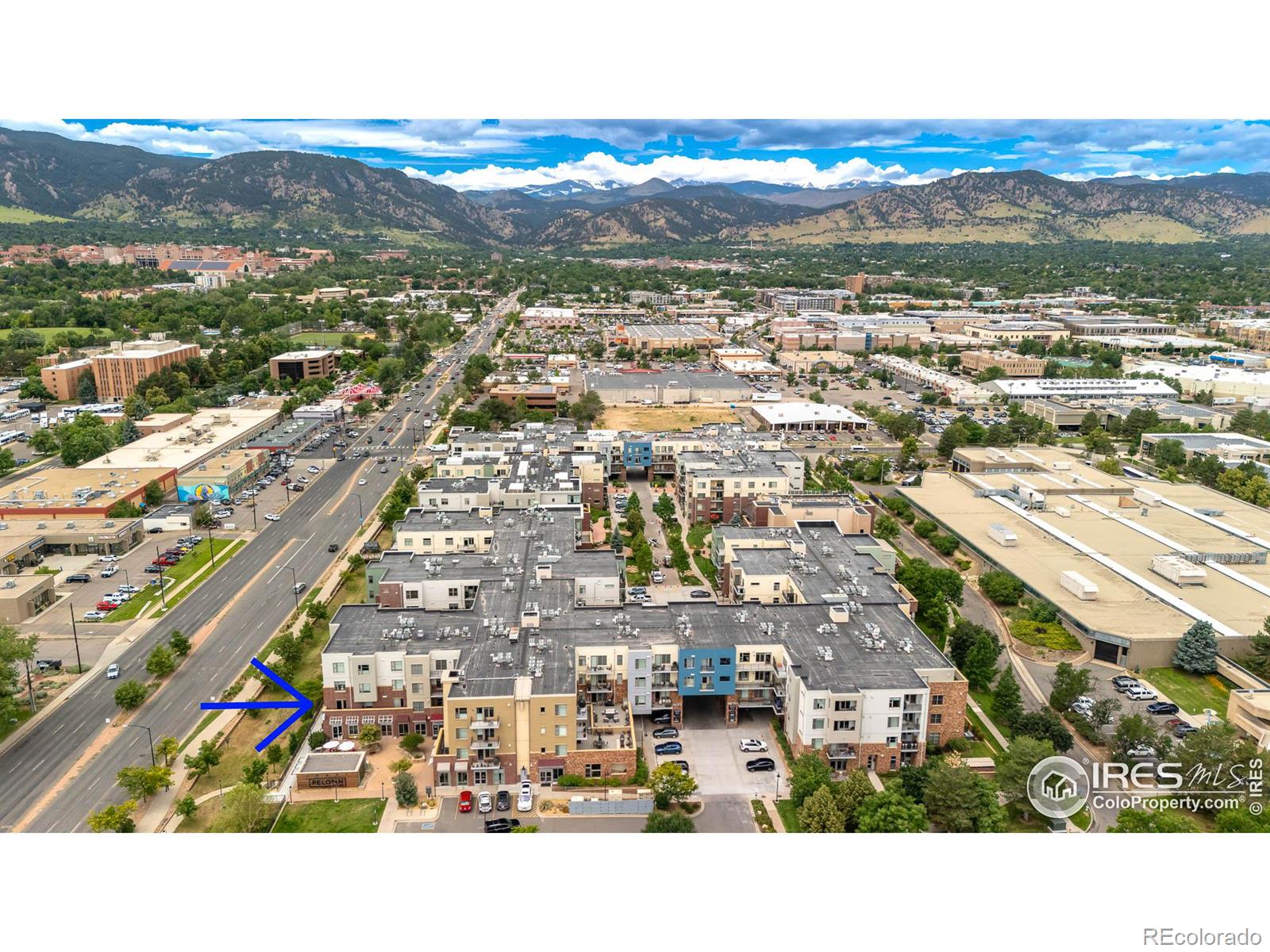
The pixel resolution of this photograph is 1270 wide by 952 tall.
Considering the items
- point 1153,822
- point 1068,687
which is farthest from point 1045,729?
point 1153,822

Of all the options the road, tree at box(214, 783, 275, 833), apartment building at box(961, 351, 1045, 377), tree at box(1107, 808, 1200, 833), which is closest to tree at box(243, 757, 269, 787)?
tree at box(214, 783, 275, 833)

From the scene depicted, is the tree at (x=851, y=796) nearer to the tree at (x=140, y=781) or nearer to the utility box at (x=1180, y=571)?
the tree at (x=140, y=781)

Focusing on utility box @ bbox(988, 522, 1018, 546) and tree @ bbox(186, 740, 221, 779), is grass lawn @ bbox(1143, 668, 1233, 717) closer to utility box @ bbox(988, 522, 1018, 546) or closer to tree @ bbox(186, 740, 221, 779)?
utility box @ bbox(988, 522, 1018, 546)

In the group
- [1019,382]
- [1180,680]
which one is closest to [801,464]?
[1180,680]

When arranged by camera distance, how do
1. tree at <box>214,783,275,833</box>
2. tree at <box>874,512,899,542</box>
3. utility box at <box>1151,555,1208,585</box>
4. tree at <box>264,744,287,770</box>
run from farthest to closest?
tree at <box>874,512,899,542</box>, utility box at <box>1151,555,1208,585</box>, tree at <box>264,744,287,770</box>, tree at <box>214,783,275,833</box>

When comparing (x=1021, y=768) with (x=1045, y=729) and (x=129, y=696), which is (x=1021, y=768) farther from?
(x=129, y=696)

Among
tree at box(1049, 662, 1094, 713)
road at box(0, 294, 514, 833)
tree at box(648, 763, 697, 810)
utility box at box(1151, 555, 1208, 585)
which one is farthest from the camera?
utility box at box(1151, 555, 1208, 585)

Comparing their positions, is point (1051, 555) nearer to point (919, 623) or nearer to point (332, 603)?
point (919, 623)
